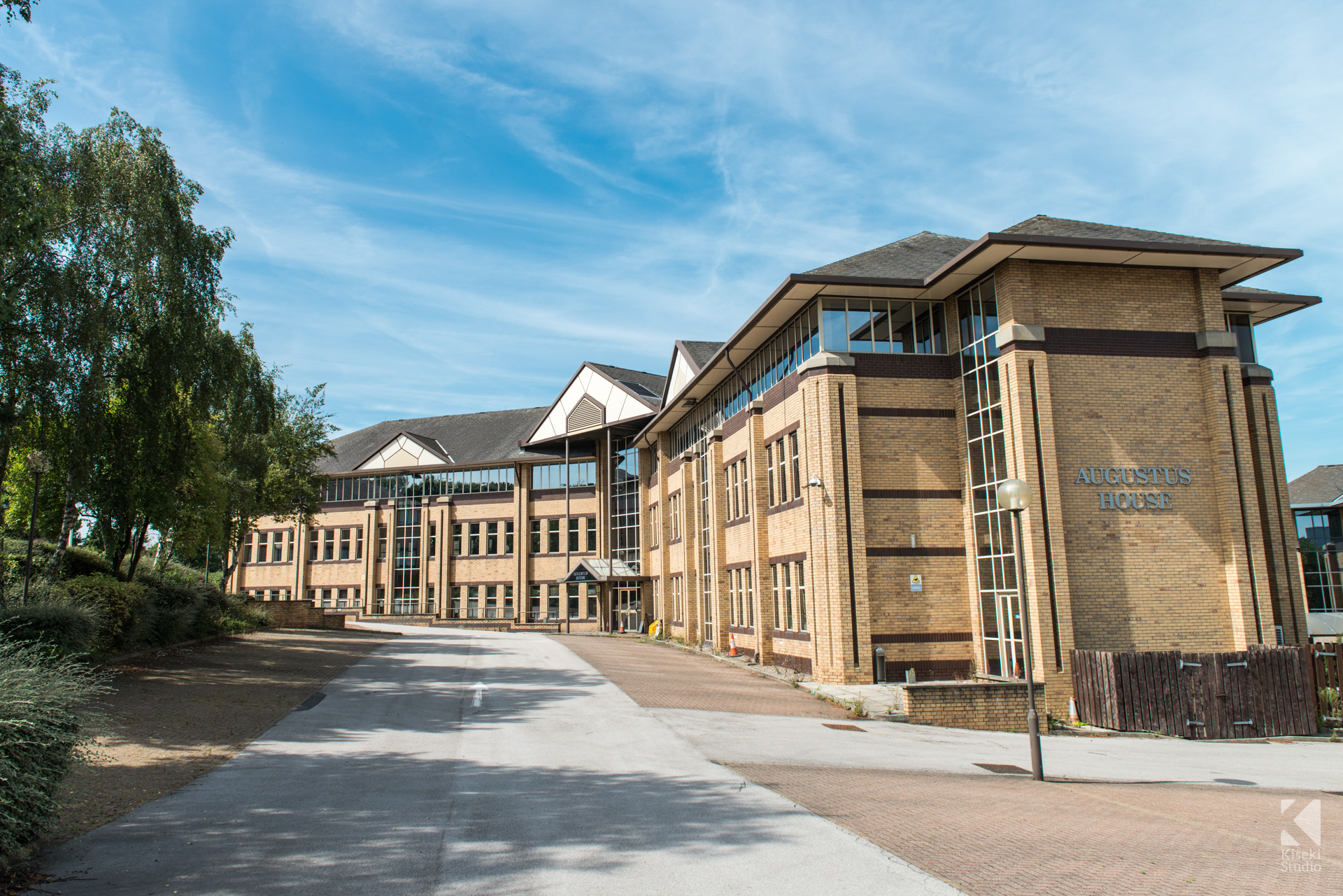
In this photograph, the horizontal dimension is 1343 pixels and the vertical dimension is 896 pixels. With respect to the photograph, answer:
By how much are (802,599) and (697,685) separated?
13.2ft

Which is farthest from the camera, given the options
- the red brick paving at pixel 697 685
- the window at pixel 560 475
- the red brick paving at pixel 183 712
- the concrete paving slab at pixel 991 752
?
the window at pixel 560 475

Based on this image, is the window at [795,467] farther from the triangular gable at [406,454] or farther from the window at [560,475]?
the triangular gable at [406,454]

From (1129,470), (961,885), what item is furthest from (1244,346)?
(961,885)

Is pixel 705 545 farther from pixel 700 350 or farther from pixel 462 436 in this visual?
pixel 462 436

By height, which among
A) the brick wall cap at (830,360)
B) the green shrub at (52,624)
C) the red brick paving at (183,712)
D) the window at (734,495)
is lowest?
the red brick paving at (183,712)

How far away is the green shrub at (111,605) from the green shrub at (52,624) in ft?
4.30

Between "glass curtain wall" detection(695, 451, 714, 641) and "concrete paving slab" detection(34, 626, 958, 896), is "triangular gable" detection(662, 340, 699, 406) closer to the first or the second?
"glass curtain wall" detection(695, 451, 714, 641)

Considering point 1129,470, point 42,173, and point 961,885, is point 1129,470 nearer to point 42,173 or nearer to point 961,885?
point 961,885

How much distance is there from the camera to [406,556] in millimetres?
50625

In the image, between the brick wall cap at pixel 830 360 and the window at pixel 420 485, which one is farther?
the window at pixel 420 485

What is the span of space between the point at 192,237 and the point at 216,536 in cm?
1297

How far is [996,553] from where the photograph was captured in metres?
18.8

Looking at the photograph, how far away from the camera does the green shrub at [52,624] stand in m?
12.6
